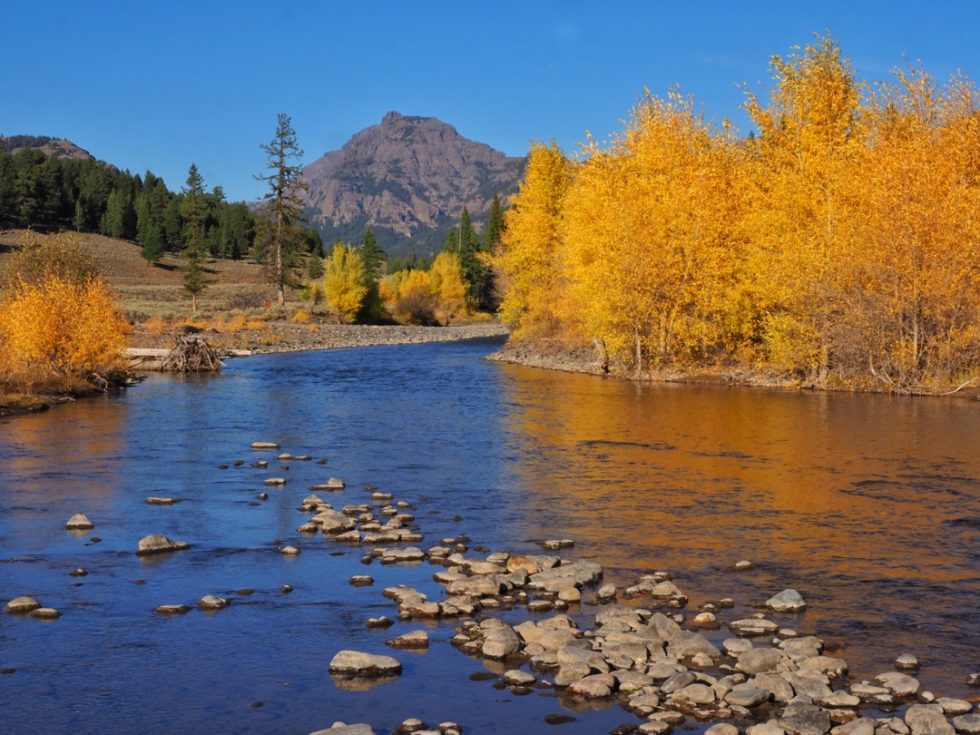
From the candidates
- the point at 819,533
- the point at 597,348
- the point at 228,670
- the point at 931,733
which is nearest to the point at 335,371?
the point at 597,348

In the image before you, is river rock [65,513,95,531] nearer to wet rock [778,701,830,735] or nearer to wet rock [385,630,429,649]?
wet rock [385,630,429,649]

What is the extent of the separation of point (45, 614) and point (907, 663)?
949 cm

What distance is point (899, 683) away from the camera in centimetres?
925

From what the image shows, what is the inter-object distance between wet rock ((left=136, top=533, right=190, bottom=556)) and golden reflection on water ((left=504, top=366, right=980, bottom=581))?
214 inches

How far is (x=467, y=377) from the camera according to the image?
44219 millimetres

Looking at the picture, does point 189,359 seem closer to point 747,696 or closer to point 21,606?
point 21,606

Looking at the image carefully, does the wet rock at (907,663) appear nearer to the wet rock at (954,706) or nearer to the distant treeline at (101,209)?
the wet rock at (954,706)

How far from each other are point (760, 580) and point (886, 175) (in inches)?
1021

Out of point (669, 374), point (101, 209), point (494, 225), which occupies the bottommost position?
point (669, 374)

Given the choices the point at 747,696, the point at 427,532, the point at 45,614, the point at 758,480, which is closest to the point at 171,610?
the point at 45,614

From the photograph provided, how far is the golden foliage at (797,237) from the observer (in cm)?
3444

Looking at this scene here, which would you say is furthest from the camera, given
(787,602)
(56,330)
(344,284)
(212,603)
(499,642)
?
(344,284)

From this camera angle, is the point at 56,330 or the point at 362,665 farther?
the point at 56,330

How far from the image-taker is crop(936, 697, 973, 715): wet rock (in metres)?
8.68
